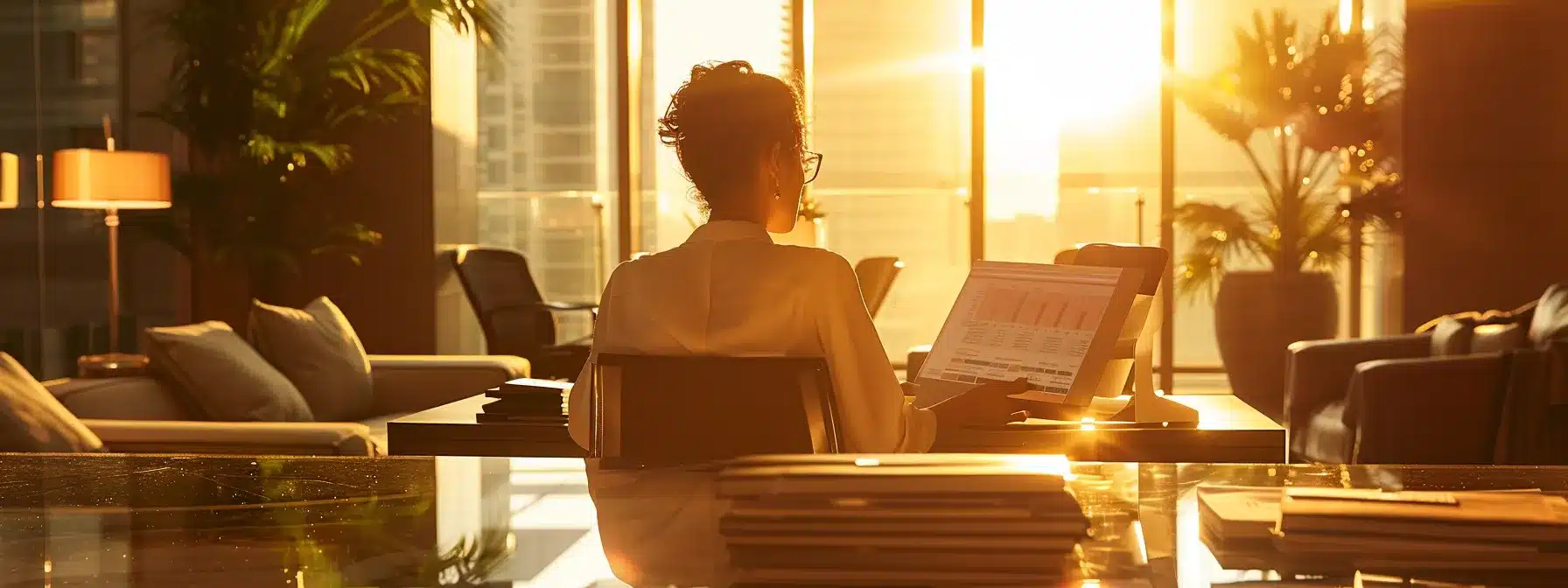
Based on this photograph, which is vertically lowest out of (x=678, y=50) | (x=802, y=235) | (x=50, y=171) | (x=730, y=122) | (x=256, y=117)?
(x=802, y=235)

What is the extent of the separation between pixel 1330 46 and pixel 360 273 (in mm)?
5243

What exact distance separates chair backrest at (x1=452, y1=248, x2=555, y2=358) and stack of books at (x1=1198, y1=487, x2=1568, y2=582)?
6039 millimetres

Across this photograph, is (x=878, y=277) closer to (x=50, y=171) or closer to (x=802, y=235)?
(x=802, y=235)

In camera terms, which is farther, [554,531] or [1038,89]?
[1038,89]

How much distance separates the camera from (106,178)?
511cm

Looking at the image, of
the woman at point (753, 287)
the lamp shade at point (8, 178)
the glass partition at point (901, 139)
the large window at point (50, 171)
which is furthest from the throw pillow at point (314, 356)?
the glass partition at point (901, 139)

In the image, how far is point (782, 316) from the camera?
5.53ft

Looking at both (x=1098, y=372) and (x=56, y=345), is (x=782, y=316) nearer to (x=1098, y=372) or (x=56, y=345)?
(x=1098, y=372)

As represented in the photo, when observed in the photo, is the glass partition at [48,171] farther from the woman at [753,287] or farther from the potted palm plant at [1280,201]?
the woman at [753,287]

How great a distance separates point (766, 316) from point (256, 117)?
5131mm

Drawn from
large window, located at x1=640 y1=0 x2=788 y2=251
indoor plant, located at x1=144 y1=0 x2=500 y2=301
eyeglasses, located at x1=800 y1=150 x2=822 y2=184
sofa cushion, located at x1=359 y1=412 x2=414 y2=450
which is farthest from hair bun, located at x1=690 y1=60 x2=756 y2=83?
large window, located at x1=640 y1=0 x2=788 y2=251

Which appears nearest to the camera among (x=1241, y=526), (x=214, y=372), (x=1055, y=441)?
(x=1241, y=526)

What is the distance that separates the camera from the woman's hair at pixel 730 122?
69.2 inches

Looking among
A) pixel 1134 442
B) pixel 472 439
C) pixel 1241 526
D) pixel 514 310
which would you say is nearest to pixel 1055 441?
pixel 1134 442
